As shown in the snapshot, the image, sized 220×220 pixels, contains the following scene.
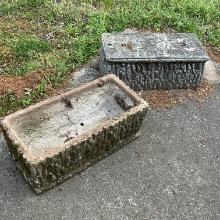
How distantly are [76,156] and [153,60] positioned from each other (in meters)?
2.27

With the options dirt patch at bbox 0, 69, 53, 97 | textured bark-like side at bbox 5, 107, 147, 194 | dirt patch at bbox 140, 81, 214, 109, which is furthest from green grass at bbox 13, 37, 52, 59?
textured bark-like side at bbox 5, 107, 147, 194

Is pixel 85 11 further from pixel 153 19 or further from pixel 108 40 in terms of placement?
pixel 108 40

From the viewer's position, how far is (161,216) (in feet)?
18.0

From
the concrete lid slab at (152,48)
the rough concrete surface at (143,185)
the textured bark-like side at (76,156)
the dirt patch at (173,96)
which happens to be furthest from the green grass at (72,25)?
the rough concrete surface at (143,185)

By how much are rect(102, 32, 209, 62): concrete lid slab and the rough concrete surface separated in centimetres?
111

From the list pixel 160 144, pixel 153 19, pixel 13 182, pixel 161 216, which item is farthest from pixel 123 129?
pixel 153 19

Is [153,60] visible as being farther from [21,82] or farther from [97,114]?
[21,82]

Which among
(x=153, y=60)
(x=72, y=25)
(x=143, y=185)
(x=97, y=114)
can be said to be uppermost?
(x=153, y=60)

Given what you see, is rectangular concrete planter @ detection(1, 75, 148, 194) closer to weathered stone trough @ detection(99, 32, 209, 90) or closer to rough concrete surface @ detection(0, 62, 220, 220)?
rough concrete surface @ detection(0, 62, 220, 220)

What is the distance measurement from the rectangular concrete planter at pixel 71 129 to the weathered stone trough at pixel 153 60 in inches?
21.5

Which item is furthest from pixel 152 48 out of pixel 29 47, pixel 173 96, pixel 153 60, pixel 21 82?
pixel 29 47

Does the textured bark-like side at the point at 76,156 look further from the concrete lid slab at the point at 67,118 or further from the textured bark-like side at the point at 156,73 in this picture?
the textured bark-like side at the point at 156,73

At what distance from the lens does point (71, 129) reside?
19.7ft

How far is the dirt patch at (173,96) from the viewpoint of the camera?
7.19m
